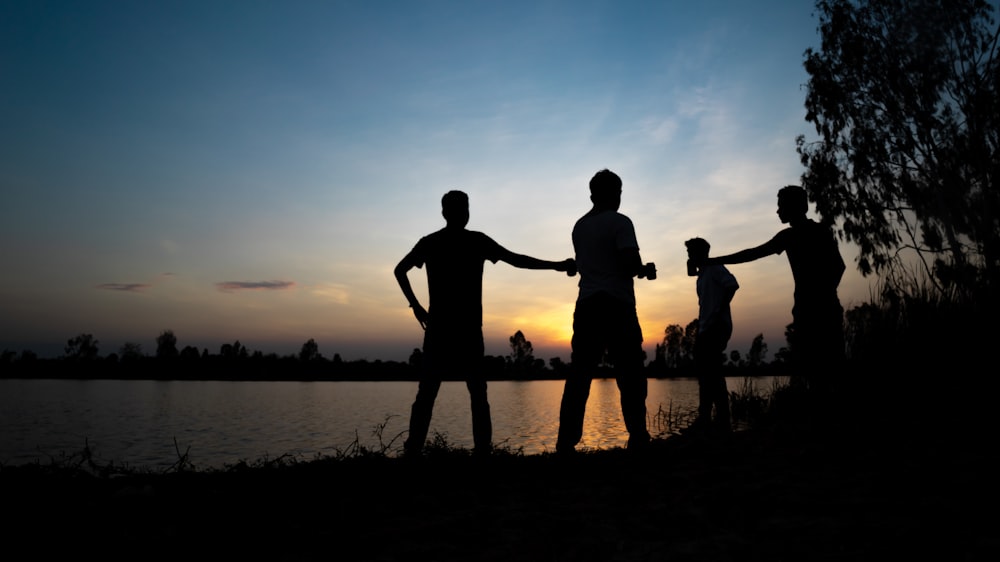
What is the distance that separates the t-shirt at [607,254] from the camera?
459cm

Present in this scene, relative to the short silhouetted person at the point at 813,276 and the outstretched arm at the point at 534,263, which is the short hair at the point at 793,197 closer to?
the short silhouetted person at the point at 813,276

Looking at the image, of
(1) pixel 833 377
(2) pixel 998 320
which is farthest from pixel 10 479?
(2) pixel 998 320

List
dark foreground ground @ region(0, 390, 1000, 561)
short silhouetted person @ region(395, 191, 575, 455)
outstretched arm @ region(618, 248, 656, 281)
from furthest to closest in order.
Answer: short silhouetted person @ region(395, 191, 575, 455)
outstretched arm @ region(618, 248, 656, 281)
dark foreground ground @ region(0, 390, 1000, 561)

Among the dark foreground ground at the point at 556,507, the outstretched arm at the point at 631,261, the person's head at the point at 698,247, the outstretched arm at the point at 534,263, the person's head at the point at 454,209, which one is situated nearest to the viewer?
the dark foreground ground at the point at 556,507

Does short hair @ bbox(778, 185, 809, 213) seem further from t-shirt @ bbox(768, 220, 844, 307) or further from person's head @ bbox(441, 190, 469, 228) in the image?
person's head @ bbox(441, 190, 469, 228)

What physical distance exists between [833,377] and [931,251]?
969 inches

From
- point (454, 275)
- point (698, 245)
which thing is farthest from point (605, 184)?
point (698, 245)

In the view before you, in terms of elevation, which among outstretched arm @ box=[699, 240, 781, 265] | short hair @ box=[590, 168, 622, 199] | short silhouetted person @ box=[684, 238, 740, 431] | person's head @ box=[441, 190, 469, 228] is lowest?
short silhouetted person @ box=[684, 238, 740, 431]

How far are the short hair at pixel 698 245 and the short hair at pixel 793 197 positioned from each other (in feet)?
5.57

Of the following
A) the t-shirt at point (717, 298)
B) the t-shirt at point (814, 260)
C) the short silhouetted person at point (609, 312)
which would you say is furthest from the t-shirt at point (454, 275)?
the t-shirt at point (717, 298)

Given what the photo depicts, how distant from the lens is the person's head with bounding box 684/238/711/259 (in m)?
6.91

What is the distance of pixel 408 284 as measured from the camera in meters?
5.14

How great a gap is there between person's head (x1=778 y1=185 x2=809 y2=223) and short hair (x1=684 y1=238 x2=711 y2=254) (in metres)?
1.66

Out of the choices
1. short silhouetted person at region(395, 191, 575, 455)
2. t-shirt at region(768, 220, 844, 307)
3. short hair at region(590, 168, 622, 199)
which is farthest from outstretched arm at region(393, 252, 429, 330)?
t-shirt at region(768, 220, 844, 307)
